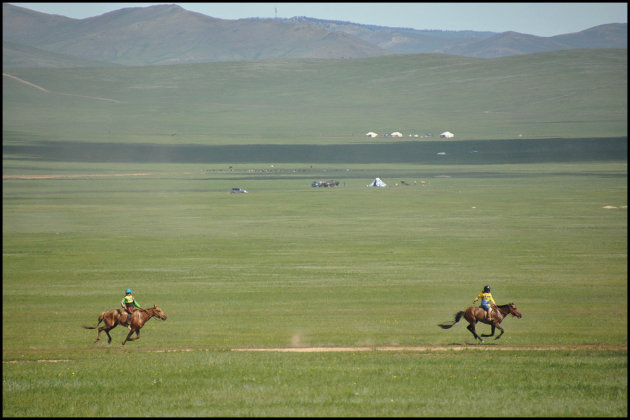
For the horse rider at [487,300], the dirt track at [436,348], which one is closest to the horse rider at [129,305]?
the dirt track at [436,348]

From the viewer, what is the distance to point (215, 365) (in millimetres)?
18578

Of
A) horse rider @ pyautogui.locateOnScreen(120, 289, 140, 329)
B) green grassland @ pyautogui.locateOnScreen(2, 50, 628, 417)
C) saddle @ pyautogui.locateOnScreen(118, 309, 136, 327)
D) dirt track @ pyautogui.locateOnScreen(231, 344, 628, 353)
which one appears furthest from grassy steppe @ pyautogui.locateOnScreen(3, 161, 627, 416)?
horse rider @ pyautogui.locateOnScreen(120, 289, 140, 329)

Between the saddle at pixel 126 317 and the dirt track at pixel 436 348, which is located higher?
the saddle at pixel 126 317

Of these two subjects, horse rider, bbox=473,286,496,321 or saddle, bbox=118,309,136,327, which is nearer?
horse rider, bbox=473,286,496,321

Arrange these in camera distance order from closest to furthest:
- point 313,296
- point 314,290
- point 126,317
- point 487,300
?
point 487,300, point 126,317, point 313,296, point 314,290

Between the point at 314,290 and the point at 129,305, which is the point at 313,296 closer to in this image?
the point at 314,290

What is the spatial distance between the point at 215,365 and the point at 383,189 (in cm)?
7992

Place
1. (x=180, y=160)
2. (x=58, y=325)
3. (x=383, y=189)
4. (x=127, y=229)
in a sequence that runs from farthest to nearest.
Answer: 1. (x=180, y=160)
2. (x=383, y=189)
3. (x=127, y=229)
4. (x=58, y=325)

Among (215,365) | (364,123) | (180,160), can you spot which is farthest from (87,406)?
(364,123)

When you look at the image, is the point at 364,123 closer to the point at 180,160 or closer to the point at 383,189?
the point at 180,160

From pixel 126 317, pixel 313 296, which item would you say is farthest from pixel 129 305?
pixel 313 296

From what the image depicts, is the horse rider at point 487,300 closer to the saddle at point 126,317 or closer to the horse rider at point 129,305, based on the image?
the horse rider at point 129,305

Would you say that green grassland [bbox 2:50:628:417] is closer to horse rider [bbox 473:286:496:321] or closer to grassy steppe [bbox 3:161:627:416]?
grassy steppe [bbox 3:161:627:416]

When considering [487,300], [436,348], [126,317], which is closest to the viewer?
[487,300]
